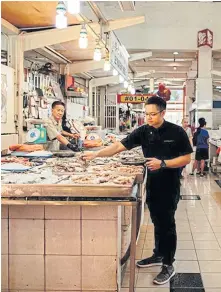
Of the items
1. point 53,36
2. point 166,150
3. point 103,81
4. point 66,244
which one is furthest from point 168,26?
point 66,244

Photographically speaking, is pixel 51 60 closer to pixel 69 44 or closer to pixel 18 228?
pixel 69 44

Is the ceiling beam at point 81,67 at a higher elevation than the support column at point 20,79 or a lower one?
higher

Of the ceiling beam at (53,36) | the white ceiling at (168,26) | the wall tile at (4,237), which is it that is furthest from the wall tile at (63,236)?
the white ceiling at (168,26)

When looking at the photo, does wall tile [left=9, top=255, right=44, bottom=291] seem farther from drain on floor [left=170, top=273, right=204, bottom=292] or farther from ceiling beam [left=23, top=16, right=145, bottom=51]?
ceiling beam [left=23, top=16, right=145, bottom=51]

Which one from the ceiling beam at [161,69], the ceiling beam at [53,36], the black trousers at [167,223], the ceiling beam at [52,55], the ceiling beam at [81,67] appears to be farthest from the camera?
the ceiling beam at [161,69]

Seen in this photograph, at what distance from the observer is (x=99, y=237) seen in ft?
10.6

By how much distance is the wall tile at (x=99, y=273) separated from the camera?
3264 millimetres

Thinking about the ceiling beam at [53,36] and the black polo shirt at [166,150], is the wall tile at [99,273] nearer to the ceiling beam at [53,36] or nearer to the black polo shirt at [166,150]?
the black polo shirt at [166,150]

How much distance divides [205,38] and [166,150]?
9804 millimetres

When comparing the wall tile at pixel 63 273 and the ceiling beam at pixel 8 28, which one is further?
the ceiling beam at pixel 8 28

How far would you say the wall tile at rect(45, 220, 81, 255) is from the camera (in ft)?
10.7

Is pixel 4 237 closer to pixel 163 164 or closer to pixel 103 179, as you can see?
pixel 103 179

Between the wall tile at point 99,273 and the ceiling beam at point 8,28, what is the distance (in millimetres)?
3772

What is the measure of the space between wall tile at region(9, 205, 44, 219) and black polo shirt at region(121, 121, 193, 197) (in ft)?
3.96
